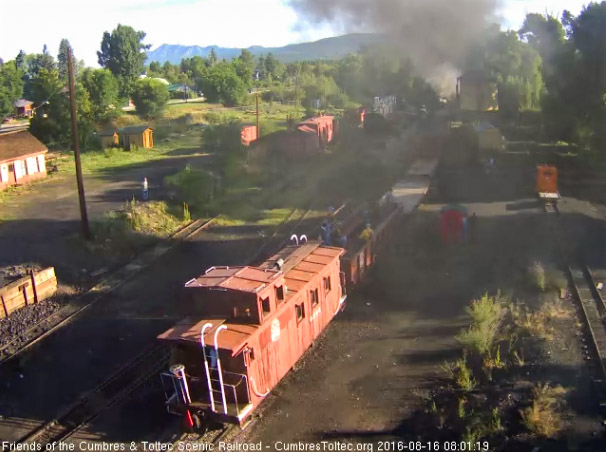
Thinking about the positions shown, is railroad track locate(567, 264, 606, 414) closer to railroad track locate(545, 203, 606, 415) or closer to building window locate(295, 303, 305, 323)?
railroad track locate(545, 203, 606, 415)

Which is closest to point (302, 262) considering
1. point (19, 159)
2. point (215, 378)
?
point (215, 378)

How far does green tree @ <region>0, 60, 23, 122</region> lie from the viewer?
2088 inches

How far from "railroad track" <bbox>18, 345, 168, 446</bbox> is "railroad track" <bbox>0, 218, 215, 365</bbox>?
2.97m

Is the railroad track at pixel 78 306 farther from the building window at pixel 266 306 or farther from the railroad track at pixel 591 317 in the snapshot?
the railroad track at pixel 591 317

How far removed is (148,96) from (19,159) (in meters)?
30.9

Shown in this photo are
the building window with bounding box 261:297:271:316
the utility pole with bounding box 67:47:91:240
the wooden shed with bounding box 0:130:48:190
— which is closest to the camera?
the building window with bounding box 261:297:271:316

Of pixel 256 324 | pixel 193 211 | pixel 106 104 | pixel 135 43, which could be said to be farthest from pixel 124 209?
pixel 135 43

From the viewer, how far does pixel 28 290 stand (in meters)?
16.2

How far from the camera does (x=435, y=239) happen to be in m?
20.3

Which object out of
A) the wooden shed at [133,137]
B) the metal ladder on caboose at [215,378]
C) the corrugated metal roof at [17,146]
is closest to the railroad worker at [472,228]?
the metal ladder on caboose at [215,378]

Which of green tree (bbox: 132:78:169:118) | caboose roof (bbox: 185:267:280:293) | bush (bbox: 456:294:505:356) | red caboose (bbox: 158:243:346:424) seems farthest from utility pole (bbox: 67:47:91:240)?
green tree (bbox: 132:78:169:118)

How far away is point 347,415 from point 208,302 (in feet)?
10.7

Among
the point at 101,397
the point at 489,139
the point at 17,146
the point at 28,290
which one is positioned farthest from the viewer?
the point at 489,139

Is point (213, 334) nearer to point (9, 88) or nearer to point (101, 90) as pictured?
point (101, 90)
